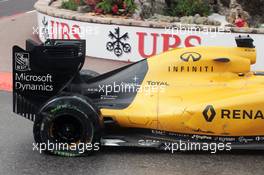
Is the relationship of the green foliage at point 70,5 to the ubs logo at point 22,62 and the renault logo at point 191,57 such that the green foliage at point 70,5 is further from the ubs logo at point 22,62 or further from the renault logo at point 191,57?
the renault logo at point 191,57

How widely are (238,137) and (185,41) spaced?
542cm

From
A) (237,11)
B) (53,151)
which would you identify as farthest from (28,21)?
(53,151)

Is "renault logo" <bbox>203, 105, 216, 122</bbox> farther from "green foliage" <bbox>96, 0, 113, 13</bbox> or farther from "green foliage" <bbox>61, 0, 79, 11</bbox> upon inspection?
"green foliage" <bbox>61, 0, 79, 11</bbox>

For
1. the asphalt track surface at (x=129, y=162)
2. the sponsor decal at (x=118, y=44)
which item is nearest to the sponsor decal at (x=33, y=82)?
the asphalt track surface at (x=129, y=162)

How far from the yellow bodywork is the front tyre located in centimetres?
33

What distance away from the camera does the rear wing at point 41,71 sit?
6.24 meters

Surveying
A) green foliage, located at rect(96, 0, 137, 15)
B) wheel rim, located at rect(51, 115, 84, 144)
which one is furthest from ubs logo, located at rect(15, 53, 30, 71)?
green foliage, located at rect(96, 0, 137, 15)

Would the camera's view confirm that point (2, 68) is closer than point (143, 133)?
No

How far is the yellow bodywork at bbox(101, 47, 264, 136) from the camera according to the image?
6.00m

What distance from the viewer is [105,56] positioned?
1218 centimetres

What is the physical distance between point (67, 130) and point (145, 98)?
981 millimetres

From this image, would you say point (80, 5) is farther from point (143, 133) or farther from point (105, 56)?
point (143, 133)

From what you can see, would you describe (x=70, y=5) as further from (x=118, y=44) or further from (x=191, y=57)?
(x=191, y=57)

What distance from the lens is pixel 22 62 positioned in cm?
628
